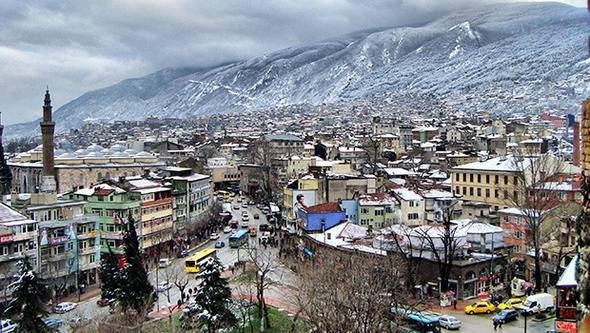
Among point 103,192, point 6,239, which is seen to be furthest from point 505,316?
point 103,192

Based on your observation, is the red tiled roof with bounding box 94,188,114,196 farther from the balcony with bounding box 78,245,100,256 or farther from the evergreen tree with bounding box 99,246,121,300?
the evergreen tree with bounding box 99,246,121,300

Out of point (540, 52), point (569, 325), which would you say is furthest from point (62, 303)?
point (540, 52)

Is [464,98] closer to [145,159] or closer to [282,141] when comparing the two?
[282,141]

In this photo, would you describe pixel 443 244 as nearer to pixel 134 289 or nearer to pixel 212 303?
pixel 212 303

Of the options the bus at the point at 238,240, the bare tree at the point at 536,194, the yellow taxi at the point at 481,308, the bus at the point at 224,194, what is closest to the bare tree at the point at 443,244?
the yellow taxi at the point at 481,308

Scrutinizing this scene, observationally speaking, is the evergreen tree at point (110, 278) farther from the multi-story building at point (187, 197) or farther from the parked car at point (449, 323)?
the multi-story building at point (187, 197)


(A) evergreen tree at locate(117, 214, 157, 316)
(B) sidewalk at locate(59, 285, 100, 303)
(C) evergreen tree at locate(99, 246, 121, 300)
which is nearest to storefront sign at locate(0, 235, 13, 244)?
(B) sidewalk at locate(59, 285, 100, 303)
